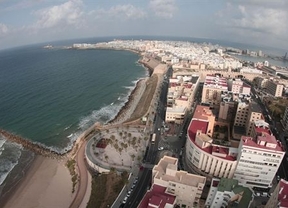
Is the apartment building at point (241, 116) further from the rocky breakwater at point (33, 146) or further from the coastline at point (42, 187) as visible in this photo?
the rocky breakwater at point (33, 146)

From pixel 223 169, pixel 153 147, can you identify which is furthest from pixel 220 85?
pixel 223 169

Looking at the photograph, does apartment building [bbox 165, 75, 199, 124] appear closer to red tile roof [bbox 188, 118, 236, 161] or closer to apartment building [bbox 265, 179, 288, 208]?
red tile roof [bbox 188, 118, 236, 161]

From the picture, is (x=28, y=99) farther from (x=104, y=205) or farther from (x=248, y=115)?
(x=248, y=115)

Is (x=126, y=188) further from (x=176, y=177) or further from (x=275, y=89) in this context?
(x=275, y=89)

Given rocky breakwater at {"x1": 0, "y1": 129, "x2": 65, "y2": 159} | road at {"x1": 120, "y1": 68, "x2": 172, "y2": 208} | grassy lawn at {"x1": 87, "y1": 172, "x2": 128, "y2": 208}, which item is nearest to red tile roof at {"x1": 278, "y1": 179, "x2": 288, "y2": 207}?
road at {"x1": 120, "y1": 68, "x2": 172, "y2": 208}

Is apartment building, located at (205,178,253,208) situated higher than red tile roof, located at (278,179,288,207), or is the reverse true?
red tile roof, located at (278,179,288,207)

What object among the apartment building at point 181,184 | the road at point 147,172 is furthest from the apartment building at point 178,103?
the apartment building at point 181,184

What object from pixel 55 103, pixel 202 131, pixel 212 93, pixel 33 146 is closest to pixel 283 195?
pixel 202 131
